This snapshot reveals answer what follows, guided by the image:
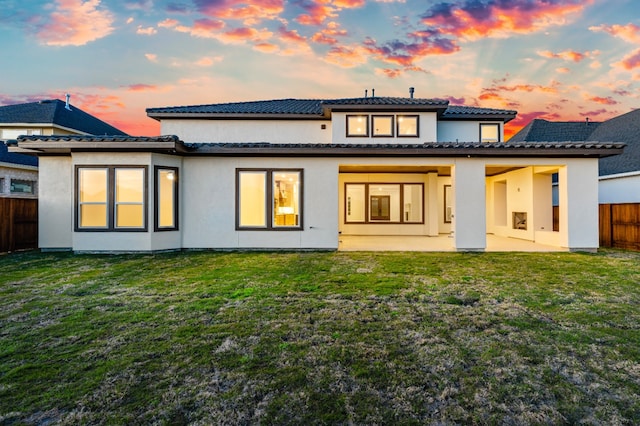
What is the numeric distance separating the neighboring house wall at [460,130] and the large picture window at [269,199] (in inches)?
315

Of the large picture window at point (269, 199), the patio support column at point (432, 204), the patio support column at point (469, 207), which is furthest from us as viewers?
the patio support column at point (432, 204)

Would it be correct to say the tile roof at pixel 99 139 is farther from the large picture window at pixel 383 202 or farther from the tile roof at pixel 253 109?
the large picture window at pixel 383 202

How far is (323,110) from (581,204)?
959 centimetres

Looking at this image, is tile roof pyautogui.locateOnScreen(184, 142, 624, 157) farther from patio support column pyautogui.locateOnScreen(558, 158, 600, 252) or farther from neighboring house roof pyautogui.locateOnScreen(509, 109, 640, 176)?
neighboring house roof pyautogui.locateOnScreen(509, 109, 640, 176)

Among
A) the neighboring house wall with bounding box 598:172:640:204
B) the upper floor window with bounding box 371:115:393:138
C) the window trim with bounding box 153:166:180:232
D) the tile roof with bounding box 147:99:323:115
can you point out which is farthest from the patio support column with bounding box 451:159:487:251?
the window trim with bounding box 153:166:180:232

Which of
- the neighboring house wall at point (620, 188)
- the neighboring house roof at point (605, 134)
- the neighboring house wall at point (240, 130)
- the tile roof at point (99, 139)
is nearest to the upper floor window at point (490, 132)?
the neighboring house wall at point (620, 188)

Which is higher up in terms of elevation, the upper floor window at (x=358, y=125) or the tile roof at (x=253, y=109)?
the tile roof at (x=253, y=109)

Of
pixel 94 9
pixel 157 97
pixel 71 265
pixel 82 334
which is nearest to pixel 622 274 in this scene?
pixel 82 334

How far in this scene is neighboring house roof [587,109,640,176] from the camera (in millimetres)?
14148

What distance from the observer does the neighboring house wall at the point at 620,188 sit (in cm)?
1254

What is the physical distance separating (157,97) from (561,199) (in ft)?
68.0

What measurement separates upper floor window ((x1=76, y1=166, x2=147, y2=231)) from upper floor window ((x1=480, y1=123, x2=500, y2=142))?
1366 centimetres

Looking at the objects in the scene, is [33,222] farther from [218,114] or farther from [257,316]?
[257,316]

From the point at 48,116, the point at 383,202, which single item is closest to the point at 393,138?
the point at 383,202
